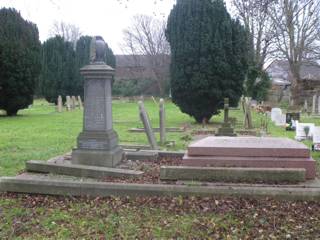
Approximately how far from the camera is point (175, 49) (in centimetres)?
1942

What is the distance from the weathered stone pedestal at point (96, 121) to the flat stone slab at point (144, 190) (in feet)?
6.40

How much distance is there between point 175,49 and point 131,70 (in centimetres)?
4507

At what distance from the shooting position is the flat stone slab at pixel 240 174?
20.8 feet

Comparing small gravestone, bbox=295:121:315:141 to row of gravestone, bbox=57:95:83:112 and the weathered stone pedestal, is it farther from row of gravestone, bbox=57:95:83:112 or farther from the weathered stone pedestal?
row of gravestone, bbox=57:95:83:112

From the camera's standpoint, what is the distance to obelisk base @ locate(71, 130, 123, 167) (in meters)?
8.09

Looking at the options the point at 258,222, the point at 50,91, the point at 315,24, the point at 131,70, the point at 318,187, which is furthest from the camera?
the point at 131,70

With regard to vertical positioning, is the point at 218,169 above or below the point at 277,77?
below

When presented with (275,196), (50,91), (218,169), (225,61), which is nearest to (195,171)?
(218,169)

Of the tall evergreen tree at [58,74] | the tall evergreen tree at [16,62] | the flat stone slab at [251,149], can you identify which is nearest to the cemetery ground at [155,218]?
the flat stone slab at [251,149]

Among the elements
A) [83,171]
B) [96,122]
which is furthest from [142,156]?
[83,171]

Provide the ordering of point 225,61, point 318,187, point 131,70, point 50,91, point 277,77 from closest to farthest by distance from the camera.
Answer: point 318,187 → point 225,61 → point 50,91 → point 277,77 → point 131,70

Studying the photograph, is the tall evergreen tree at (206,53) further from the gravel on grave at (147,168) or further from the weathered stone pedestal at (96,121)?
the weathered stone pedestal at (96,121)

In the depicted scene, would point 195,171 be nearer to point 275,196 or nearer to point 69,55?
point 275,196

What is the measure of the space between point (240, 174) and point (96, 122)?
3.27 m
